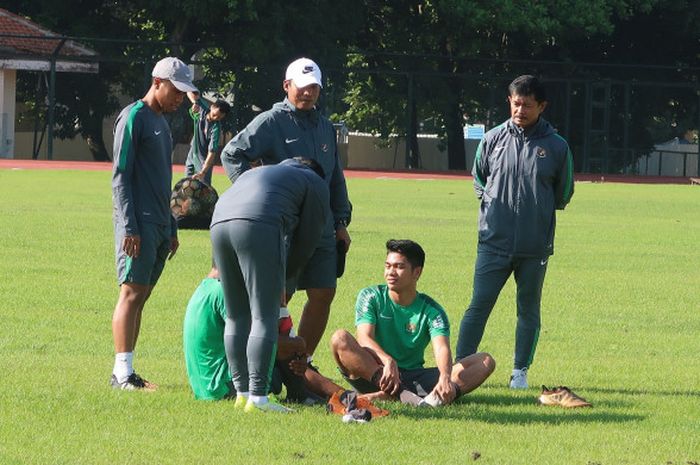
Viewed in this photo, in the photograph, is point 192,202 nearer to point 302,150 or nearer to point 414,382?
point 302,150

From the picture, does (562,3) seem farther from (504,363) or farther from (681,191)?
(504,363)

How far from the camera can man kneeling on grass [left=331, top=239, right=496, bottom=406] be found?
8852mm

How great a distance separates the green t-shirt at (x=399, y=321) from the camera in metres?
9.12

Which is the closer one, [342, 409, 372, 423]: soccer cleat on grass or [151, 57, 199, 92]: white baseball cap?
[342, 409, 372, 423]: soccer cleat on grass

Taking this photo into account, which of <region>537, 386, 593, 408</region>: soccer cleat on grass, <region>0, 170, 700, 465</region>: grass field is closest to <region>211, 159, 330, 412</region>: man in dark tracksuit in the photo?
<region>0, 170, 700, 465</region>: grass field

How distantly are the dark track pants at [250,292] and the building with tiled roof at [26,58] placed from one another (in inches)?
1565

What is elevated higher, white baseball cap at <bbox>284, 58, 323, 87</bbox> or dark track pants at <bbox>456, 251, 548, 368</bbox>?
white baseball cap at <bbox>284, 58, 323, 87</bbox>

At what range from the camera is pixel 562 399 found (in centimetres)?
891

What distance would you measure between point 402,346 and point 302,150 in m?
1.33

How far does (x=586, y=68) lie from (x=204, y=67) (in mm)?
12867

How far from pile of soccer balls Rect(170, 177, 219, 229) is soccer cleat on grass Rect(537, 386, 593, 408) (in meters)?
11.8

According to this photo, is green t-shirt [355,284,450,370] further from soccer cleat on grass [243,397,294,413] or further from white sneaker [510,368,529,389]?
soccer cleat on grass [243,397,294,413]

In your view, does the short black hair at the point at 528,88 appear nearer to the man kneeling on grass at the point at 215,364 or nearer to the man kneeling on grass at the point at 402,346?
the man kneeling on grass at the point at 402,346

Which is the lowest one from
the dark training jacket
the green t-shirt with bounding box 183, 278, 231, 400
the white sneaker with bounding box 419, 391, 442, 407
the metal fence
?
the white sneaker with bounding box 419, 391, 442, 407
